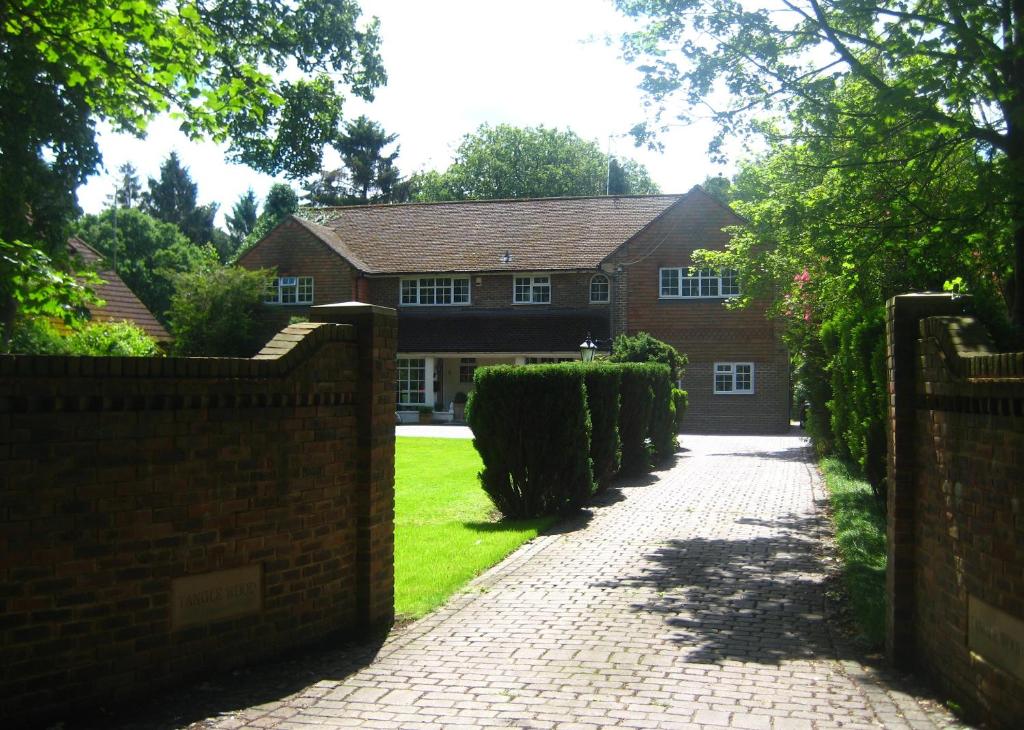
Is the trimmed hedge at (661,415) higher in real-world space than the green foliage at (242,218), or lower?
lower

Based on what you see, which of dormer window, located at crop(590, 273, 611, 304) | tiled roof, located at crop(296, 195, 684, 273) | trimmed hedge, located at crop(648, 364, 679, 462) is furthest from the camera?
tiled roof, located at crop(296, 195, 684, 273)

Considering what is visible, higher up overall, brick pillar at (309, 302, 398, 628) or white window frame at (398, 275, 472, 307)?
white window frame at (398, 275, 472, 307)

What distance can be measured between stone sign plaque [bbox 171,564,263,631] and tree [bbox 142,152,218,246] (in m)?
87.7

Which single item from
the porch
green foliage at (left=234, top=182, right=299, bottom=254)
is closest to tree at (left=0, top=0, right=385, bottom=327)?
the porch

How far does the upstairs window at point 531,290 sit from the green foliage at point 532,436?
2742cm

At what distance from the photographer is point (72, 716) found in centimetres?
510

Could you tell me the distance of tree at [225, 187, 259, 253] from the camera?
9100 centimetres

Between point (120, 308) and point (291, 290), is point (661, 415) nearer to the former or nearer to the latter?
point (120, 308)

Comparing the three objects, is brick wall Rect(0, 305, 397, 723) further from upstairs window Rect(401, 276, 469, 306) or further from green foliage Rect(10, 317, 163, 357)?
upstairs window Rect(401, 276, 469, 306)

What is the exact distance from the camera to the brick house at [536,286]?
36.5 metres

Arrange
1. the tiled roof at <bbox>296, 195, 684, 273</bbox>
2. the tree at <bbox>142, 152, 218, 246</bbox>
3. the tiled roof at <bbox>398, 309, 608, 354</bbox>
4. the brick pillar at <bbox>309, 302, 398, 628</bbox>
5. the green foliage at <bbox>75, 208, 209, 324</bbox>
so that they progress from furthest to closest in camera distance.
A: 1. the tree at <bbox>142, 152, 218, 246</bbox>
2. the green foliage at <bbox>75, 208, 209, 324</bbox>
3. the tiled roof at <bbox>296, 195, 684, 273</bbox>
4. the tiled roof at <bbox>398, 309, 608, 354</bbox>
5. the brick pillar at <bbox>309, 302, 398, 628</bbox>

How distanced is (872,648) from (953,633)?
1418mm

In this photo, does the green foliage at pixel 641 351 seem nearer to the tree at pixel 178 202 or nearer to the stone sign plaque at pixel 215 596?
the stone sign plaque at pixel 215 596

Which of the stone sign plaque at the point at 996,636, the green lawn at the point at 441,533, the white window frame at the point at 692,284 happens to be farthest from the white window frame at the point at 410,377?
the stone sign plaque at the point at 996,636
